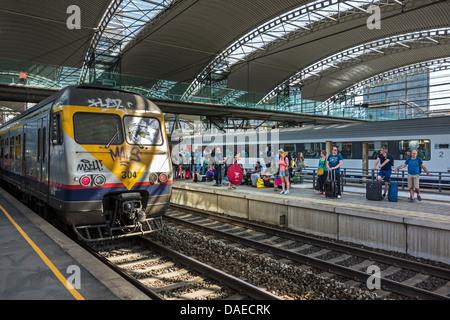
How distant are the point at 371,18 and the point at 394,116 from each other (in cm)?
1453

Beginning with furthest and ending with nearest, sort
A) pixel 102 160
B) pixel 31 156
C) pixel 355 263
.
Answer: pixel 31 156, pixel 355 263, pixel 102 160

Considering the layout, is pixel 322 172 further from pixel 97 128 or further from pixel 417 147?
pixel 417 147

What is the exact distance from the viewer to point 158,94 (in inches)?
1048

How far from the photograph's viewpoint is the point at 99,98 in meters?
7.25

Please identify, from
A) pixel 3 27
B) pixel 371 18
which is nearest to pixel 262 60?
pixel 371 18

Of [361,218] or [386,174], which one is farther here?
[386,174]

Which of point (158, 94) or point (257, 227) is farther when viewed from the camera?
point (158, 94)

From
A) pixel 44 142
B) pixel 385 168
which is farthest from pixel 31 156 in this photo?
pixel 385 168

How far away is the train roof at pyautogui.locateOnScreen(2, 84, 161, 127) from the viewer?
6.93 meters

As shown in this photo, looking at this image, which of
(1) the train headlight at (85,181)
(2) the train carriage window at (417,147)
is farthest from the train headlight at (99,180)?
(2) the train carriage window at (417,147)

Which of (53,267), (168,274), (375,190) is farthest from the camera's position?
(375,190)

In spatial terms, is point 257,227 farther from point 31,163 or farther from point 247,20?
point 247,20

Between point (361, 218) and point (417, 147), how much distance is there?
11.4 meters

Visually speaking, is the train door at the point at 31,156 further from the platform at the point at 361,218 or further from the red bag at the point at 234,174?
the red bag at the point at 234,174
